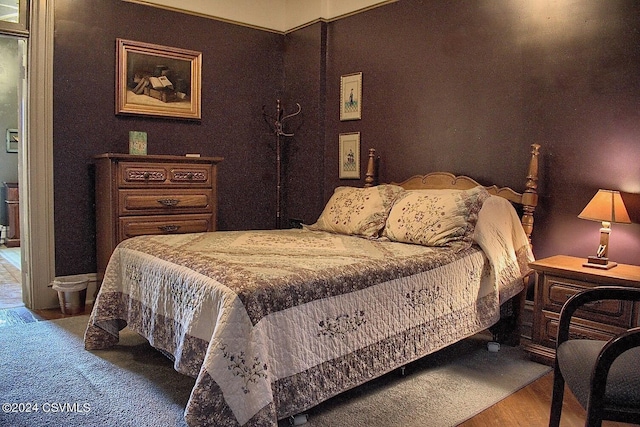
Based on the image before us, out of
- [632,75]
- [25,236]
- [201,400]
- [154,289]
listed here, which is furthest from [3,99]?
[632,75]

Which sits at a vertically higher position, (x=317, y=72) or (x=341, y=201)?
(x=317, y=72)

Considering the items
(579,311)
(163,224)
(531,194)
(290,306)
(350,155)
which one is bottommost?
(579,311)

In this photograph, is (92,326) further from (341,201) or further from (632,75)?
(632,75)

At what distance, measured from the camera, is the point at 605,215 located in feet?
8.47

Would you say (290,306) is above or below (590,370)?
above

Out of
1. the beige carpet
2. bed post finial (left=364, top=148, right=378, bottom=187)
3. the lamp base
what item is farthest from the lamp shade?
bed post finial (left=364, top=148, right=378, bottom=187)

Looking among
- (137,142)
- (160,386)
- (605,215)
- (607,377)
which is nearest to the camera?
(607,377)

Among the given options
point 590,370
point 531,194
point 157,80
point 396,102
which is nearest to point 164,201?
point 157,80

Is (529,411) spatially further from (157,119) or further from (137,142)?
(157,119)

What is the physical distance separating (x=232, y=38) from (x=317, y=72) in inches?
34.3

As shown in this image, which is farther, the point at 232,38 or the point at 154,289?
the point at 232,38

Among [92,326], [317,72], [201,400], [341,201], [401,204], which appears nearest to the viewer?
[201,400]

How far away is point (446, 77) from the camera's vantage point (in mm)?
3689

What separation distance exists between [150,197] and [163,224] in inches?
9.2
